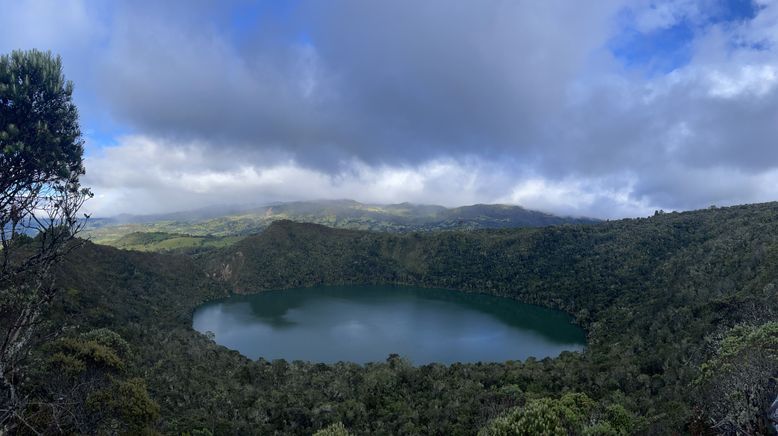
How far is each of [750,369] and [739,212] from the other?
90695 mm

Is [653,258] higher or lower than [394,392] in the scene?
higher

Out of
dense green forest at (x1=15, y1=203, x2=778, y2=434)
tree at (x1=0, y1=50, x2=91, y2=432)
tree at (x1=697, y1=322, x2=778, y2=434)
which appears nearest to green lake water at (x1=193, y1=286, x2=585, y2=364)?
dense green forest at (x1=15, y1=203, x2=778, y2=434)

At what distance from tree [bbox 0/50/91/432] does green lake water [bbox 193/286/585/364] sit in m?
53.8

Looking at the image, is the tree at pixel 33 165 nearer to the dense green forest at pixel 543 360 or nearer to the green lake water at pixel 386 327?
the dense green forest at pixel 543 360

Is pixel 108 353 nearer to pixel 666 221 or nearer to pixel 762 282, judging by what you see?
pixel 762 282

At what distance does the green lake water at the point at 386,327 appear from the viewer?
6469 cm

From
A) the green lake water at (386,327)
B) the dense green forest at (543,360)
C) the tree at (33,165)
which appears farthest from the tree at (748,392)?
the green lake water at (386,327)

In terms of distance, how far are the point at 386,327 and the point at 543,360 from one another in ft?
114

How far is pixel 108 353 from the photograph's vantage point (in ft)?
104

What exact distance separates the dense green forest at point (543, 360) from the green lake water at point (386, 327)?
6.66 meters

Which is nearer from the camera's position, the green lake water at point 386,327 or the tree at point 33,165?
the tree at point 33,165

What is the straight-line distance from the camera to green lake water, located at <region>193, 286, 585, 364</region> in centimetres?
6469

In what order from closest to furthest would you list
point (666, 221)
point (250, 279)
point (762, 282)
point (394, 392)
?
point (394, 392), point (762, 282), point (666, 221), point (250, 279)

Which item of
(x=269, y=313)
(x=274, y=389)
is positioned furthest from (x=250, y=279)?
(x=274, y=389)
